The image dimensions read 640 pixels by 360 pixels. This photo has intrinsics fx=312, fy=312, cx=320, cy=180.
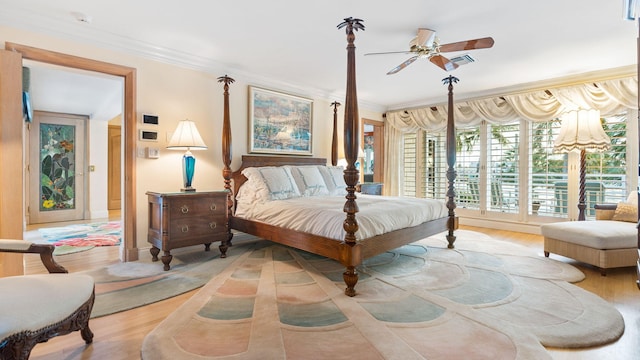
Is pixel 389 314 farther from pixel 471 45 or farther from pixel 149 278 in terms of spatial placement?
pixel 471 45

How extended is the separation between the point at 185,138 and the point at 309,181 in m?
1.65

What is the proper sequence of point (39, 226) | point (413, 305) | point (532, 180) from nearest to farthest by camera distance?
point (413, 305)
point (532, 180)
point (39, 226)

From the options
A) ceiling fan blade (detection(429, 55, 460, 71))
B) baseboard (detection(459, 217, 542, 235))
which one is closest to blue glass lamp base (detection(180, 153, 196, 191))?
ceiling fan blade (detection(429, 55, 460, 71))

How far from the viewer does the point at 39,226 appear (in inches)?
231

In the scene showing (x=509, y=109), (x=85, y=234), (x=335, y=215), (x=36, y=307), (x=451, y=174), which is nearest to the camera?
(x=36, y=307)

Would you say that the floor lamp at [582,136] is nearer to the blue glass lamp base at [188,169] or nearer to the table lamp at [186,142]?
the table lamp at [186,142]

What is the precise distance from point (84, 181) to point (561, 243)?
8464mm

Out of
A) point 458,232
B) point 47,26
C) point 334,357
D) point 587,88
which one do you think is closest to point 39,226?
point 47,26

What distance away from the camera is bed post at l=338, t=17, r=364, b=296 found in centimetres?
254

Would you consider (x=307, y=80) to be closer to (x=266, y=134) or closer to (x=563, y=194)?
(x=266, y=134)

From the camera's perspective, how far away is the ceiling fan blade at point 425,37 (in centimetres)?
305

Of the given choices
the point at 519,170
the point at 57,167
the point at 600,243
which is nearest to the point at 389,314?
the point at 600,243

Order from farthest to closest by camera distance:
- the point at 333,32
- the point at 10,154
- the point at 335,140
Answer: the point at 335,140
the point at 333,32
the point at 10,154

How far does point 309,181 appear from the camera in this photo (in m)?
4.31
